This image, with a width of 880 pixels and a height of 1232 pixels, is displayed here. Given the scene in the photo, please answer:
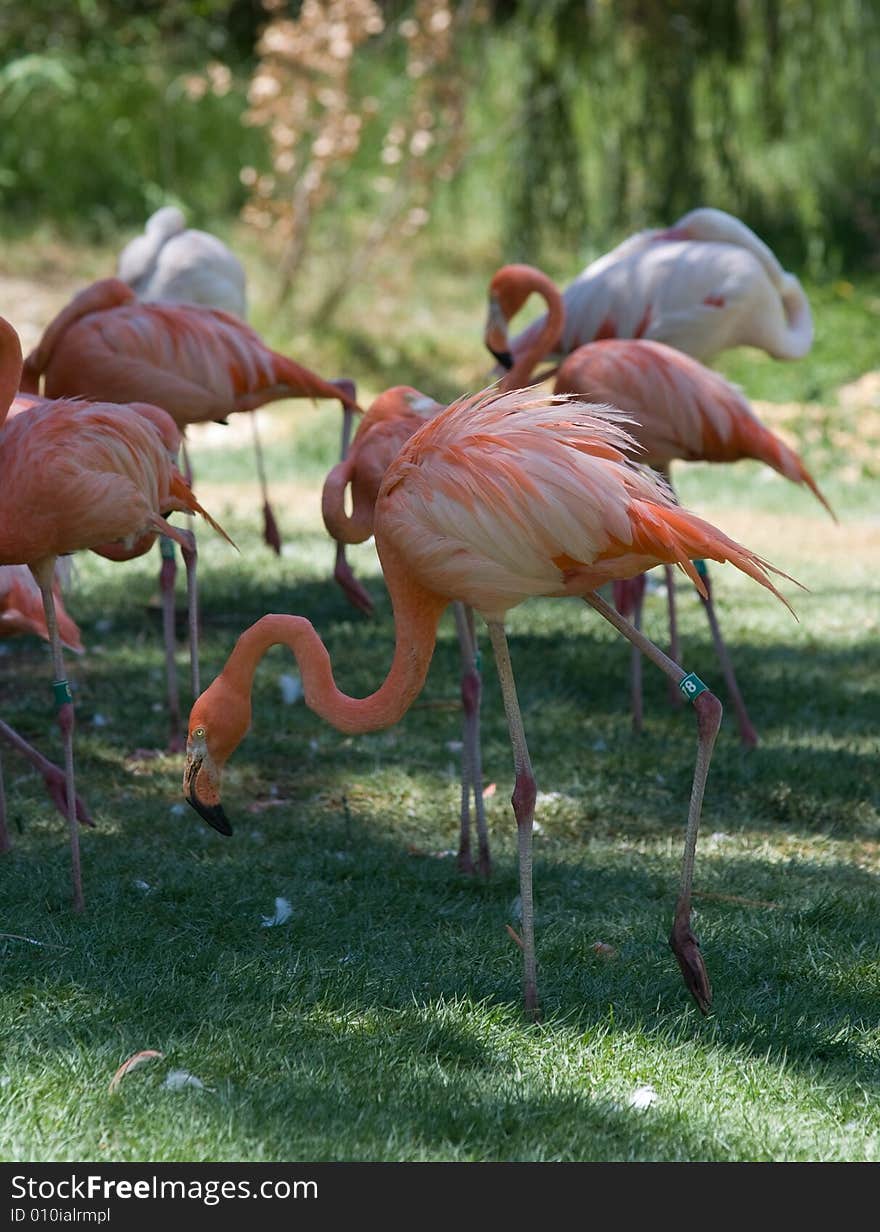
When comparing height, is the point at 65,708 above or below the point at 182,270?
below

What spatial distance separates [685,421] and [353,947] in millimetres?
2151

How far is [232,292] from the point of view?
264 inches

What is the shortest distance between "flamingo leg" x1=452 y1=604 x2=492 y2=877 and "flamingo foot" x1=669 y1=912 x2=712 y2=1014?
84 centimetres

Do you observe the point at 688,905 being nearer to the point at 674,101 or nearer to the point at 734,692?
the point at 734,692

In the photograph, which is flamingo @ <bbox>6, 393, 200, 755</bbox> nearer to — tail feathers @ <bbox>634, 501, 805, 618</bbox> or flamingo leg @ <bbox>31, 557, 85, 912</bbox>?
flamingo leg @ <bbox>31, 557, 85, 912</bbox>

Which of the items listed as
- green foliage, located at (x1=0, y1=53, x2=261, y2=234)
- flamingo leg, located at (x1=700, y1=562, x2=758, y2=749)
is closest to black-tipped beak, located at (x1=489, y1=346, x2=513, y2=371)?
flamingo leg, located at (x1=700, y1=562, x2=758, y2=749)

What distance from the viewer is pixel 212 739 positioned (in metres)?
3.10

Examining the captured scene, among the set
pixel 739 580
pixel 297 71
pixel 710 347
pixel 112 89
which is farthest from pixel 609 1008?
pixel 112 89

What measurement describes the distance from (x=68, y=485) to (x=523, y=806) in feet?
4.18

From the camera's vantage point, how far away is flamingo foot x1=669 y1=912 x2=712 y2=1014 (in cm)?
305

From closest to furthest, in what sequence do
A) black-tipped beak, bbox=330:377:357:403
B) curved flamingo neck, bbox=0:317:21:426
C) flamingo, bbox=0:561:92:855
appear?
1. curved flamingo neck, bbox=0:317:21:426
2. flamingo, bbox=0:561:92:855
3. black-tipped beak, bbox=330:377:357:403

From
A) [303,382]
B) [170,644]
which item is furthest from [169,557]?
[303,382]

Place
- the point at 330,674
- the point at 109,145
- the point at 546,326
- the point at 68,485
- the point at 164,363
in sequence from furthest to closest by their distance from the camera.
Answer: the point at 109,145 < the point at 546,326 < the point at 164,363 < the point at 68,485 < the point at 330,674

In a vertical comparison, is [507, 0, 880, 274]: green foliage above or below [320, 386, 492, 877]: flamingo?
above
